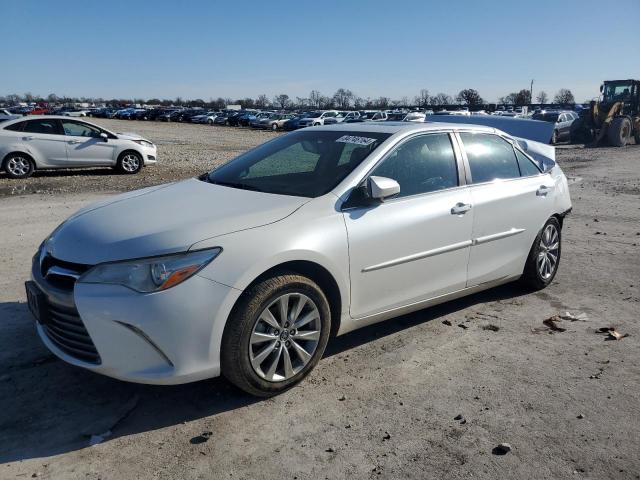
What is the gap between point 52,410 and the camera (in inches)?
134

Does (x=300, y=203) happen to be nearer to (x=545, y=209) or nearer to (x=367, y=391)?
(x=367, y=391)

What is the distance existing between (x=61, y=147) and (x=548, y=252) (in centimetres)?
1182

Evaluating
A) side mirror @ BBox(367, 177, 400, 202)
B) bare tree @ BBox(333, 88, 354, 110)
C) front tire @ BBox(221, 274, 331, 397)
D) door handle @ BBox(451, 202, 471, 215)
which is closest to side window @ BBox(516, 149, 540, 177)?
door handle @ BBox(451, 202, 471, 215)

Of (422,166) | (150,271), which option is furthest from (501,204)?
(150,271)

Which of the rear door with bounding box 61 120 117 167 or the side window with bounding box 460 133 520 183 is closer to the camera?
the side window with bounding box 460 133 520 183

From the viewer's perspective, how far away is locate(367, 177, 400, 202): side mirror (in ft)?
12.6

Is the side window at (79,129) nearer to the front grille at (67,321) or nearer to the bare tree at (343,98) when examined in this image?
the front grille at (67,321)

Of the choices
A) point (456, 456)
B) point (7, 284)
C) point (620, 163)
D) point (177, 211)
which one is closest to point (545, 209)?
point (456, 456)

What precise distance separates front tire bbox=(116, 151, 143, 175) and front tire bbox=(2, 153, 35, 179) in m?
2.04

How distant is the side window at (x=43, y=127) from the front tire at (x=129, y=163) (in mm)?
1612

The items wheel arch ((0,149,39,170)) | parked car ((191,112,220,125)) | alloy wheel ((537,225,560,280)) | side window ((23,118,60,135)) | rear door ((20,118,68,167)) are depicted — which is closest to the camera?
alloy wheel ((537,225,560,280))

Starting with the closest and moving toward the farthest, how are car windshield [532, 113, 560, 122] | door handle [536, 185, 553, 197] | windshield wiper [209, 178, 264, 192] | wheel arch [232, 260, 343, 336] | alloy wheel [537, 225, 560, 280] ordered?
wheel arch [232, 260, 343, 336] → windshield wiper [209, 178, 264, 192] → door handle [536, 185, 553, 197] → alloy wheel [537, 225, 560, 280] → car windshield [532, 113, 560, 122]

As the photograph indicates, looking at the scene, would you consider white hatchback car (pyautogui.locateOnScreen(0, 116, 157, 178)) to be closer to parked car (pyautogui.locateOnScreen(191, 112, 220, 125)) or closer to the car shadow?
the car shadow

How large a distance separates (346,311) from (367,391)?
54 centimetres
